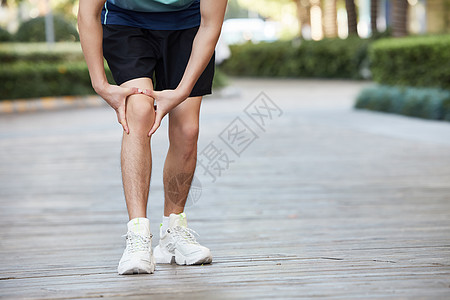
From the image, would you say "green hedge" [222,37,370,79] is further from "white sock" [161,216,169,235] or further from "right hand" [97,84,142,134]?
"right hand" [97,84,142,134]

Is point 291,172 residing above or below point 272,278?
below

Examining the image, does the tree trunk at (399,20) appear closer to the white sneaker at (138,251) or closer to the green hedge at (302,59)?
the green hedge at (302,59)

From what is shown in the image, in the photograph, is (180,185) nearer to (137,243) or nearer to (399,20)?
(137,243)

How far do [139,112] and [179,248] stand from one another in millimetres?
605

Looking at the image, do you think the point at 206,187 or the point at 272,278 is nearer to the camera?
the point at 272,278

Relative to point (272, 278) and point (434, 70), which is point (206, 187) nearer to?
point (272, 278)

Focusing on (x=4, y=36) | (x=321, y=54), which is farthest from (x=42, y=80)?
(x=321, y=54)

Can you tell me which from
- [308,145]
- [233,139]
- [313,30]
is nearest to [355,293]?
[308,145]

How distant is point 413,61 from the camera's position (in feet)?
36.4

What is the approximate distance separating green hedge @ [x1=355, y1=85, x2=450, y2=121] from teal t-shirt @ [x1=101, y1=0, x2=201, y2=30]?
24.0 feet

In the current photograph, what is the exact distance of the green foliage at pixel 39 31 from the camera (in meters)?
19.6

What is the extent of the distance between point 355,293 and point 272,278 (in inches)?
14.0

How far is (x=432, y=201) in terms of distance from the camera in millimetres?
4730

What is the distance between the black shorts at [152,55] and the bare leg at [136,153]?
13 centimetres
